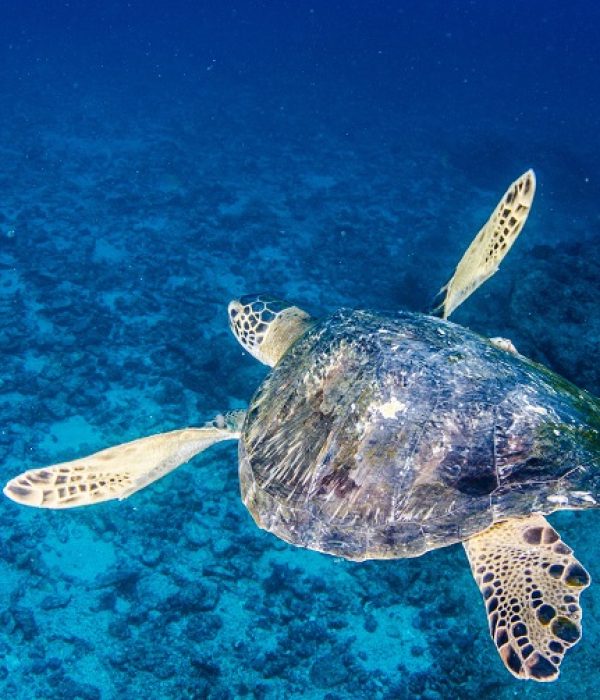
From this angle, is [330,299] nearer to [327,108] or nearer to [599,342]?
[599,342]

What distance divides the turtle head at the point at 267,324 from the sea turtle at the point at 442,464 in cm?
100

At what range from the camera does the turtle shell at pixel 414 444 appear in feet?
6.92

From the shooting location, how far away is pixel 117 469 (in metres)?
3.12

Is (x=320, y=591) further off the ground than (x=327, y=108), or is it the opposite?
(x=327, y=108)

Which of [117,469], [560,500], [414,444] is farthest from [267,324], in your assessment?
[560,500]

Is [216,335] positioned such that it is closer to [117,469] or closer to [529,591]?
[117,469]

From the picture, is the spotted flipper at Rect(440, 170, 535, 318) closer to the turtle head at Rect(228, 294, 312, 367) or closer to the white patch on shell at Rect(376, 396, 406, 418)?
the turtle head at Rect(228, 294, 312, 367)

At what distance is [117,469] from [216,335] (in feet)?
12.0

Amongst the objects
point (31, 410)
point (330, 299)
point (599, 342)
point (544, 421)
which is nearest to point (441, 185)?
point (330, 299)

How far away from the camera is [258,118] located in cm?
1911

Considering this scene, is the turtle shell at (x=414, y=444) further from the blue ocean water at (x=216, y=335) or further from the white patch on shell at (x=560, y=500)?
the blue ocean water at (x=216, y=335)

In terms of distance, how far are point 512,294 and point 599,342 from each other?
1.31 meters

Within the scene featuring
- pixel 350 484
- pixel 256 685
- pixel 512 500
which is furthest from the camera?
pixel 256 685

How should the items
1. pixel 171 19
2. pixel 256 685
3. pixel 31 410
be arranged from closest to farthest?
pixel 256 685
pixel 31 410
pixel 171 19
